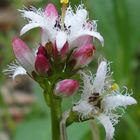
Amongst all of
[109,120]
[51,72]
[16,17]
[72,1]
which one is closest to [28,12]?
[51,72]

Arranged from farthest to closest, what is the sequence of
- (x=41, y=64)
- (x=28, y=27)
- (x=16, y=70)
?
(x=16, y=70), (x=28, y=27), (x=41, y=64)

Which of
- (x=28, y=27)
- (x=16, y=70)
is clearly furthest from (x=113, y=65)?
(x=28, y=27)

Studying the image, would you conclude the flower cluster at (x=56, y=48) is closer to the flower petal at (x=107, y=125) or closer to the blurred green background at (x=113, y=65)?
the flower petal at (x=107, y=125)

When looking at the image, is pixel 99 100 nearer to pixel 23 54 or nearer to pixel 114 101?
pixel 114 101

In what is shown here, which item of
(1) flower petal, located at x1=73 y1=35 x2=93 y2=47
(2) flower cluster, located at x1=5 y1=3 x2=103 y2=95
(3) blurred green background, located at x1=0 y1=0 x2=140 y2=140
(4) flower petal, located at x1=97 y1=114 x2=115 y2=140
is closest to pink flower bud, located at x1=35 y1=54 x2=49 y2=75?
(2) flower cluster, located at x1=5 y1=3 x2=103 y2=95

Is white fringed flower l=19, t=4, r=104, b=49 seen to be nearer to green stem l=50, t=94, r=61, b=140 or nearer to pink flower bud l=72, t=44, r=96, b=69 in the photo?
pink flower bud l=72, t=44, r=96, b=69

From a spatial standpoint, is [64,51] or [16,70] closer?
[64,51]

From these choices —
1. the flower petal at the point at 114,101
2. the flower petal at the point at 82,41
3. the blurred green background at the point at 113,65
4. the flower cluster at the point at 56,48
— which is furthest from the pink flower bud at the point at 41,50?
the blurred green background at the point at 113,65
